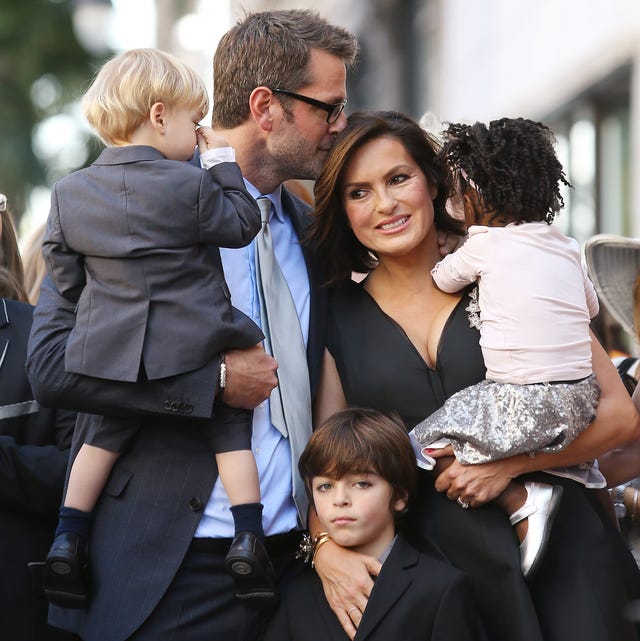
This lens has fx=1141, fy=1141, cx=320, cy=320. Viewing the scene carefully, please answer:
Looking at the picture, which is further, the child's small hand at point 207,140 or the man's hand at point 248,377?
the child's small hand at point 207,140

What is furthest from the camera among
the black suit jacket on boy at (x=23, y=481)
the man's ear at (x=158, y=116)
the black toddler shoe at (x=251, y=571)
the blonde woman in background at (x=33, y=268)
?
the blonde woman in background at (x=33, y=268)

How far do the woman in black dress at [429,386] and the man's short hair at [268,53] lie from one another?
0.30 metres

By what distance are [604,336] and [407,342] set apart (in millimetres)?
2171

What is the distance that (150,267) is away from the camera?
10.4 feet

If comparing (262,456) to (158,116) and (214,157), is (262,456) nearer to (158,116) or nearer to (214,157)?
(214,157)


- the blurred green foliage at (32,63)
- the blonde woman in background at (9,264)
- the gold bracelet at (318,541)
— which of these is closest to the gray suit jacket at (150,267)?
the gold bracelet at (318,541)

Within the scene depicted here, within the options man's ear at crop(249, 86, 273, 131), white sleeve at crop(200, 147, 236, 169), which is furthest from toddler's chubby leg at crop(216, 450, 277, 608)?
man's ear at crop(249, 86, 273, 131)

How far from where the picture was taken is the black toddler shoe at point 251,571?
3.13 meters

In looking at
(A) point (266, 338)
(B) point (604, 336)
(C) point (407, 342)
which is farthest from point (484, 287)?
(B) point (604, 336)

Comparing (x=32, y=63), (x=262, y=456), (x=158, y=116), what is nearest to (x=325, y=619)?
(x=262, y=456)

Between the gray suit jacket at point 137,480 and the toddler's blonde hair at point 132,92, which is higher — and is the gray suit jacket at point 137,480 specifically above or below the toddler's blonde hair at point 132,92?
below

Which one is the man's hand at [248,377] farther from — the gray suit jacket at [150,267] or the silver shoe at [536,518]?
the silver shoe at [536,518]

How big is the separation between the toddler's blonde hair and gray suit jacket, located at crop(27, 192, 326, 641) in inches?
20.5

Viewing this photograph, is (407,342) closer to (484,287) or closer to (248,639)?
(484,287)
